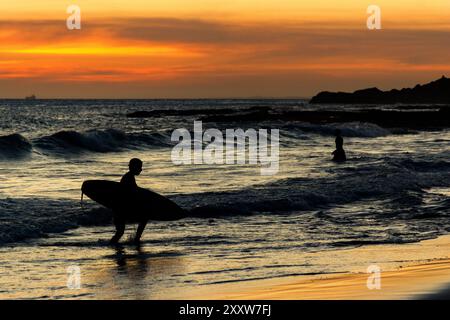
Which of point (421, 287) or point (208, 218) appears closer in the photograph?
point (421, 287)

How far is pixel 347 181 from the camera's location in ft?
78.4

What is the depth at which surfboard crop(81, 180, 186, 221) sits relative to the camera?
14000 mm

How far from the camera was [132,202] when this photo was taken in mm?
14047

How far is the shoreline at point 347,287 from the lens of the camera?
8695 mm

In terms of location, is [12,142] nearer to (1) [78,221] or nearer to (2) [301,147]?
(2) [301,147]

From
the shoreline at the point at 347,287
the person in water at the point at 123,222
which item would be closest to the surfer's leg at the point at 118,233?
the person in water at the point at 123,222

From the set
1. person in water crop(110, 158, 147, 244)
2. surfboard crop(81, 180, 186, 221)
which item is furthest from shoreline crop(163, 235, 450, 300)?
surfboard crop(81, 180, 186, 221)

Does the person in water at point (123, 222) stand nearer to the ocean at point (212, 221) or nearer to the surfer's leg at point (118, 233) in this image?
the surfer's leg at point (118, 233)

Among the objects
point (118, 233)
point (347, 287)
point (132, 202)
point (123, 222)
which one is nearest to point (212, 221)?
point (132, 202)

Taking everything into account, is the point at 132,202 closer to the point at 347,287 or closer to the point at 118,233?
the point at 118,233

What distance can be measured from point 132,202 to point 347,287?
5.61m

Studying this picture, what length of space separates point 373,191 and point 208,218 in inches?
251

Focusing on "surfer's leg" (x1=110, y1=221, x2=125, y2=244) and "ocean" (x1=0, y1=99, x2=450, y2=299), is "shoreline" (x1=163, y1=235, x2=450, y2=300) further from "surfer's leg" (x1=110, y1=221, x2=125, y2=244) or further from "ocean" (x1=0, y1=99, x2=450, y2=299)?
"surfer's leg" (x1=110, y1=221, x2=125, y2=244)
